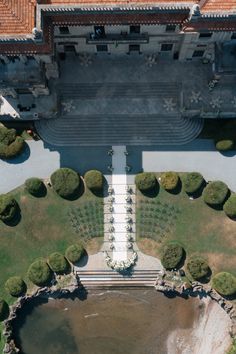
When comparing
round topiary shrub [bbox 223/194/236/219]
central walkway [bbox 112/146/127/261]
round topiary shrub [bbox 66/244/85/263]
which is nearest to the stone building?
central walkway [bbox 112/146/127/261]

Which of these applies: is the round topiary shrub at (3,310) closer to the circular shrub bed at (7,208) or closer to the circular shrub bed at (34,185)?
the circular shrub bed at (7,208)

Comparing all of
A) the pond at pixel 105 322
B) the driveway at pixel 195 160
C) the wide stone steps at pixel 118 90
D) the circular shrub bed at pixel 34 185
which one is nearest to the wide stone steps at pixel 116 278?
the pond at pixel 105 322

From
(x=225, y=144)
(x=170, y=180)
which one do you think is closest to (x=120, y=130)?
(x=170, y=180)

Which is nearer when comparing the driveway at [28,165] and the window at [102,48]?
the window at [102,48]

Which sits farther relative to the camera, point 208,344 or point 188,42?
point 208,344

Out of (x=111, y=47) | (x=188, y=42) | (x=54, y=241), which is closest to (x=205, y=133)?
(x=188, y=42)

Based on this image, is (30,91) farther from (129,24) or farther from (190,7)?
(190,7)
